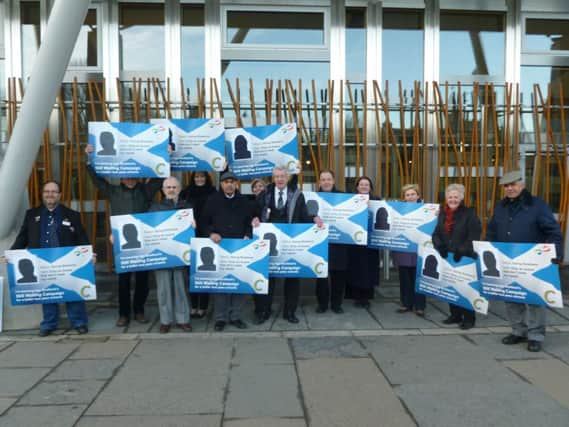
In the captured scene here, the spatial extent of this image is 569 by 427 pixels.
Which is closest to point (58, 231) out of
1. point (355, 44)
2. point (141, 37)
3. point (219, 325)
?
point (219, 325)

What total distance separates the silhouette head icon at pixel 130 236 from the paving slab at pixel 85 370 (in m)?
1.15

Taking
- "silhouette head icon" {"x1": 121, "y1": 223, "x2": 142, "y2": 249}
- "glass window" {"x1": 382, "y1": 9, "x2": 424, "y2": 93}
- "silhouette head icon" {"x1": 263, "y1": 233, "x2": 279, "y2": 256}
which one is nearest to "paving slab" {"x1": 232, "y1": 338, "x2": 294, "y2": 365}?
"silhouette head icon" {"x1": 263, "y1": 233, "x2": 279, "y2": 256}

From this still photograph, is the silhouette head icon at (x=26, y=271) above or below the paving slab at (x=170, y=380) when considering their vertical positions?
above

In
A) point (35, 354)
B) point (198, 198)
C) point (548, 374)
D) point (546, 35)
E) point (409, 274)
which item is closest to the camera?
point (548, 374)

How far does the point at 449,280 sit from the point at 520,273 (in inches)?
28.5

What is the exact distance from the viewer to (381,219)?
18.2 ft

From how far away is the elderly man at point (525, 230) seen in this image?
173 inches

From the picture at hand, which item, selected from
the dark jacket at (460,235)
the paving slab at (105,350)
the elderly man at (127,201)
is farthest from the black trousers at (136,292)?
the dark jacket at (460,235)

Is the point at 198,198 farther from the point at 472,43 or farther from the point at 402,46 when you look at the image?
the point at 472,43

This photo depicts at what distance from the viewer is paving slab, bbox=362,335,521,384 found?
3709mm

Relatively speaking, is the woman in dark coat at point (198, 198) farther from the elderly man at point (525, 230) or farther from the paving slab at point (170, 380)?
the elderly man at point (525, 230)

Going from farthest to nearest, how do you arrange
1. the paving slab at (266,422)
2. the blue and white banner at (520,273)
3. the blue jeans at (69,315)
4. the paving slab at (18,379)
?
the blue jeans at (69,315), the blue and white banner at (520,273), the paving slab at (18,379), the paving slab at (266,422)

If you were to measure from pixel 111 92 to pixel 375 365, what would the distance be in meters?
A: 5.45

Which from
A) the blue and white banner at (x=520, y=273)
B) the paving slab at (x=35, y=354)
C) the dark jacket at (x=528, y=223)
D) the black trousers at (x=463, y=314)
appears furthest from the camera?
the black trousers at (x=463, y=314)
